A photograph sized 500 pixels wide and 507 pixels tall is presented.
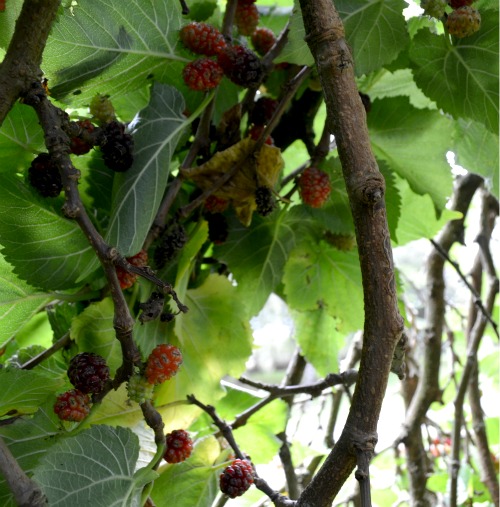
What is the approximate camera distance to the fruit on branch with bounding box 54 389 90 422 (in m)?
0.36

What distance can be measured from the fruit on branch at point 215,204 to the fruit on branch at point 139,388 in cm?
17

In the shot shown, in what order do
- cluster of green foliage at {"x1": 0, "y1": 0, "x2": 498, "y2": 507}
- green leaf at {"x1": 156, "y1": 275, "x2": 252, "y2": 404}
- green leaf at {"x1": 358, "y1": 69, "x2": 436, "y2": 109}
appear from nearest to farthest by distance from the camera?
cluster of green foliage at {"x1": 0, "y1": 0, "x2": 498, "y2": 507}
green leaf at {"x1": 156, "y1": 275, "x2": 252, "y2": 404}
green leaf at {"x1": 358, "y1": 69, "x2": 436, "y2": 109}

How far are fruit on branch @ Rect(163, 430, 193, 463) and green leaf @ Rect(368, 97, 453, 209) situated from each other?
26 centimetres

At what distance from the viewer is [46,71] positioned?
0.39 meters

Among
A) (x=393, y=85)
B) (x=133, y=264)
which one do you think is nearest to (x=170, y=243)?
(x=133, y=264)

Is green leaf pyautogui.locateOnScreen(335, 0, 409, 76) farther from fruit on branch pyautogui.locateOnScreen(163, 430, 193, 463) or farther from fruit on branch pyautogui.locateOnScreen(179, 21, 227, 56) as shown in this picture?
fruit on branch pyautogui.locateOnScreen(163, 430, 193, 463)

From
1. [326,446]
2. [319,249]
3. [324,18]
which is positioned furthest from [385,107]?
[326,446]

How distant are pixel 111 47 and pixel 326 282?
0.88 feet

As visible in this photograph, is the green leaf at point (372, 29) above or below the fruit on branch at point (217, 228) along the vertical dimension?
above

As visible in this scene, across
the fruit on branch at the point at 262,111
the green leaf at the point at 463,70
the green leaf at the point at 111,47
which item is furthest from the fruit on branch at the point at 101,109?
the green leaf at the point at 463,70

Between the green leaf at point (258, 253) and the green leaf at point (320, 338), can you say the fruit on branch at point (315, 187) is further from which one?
the green leaf at point (320, 338)

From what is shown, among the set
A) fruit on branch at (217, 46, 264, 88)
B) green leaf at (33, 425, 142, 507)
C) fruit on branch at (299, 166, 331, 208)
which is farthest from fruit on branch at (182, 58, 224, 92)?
green leaf at (33, 425, 142, 507)

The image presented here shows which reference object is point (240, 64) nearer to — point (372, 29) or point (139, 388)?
point (372, 29)

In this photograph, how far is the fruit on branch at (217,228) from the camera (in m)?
0.50
